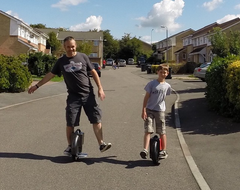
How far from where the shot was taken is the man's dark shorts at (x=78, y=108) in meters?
6.15

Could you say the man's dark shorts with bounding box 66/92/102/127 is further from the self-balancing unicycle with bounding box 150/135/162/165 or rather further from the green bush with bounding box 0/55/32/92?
the green bush with bounding box 0/55/32/92

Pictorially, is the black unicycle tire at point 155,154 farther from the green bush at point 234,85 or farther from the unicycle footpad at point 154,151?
the green bush at point 234,85

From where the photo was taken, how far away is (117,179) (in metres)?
5.27

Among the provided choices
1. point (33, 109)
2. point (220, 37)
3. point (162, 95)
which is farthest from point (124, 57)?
point (162, 95)

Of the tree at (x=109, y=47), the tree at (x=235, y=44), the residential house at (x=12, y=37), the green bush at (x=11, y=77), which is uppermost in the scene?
the tree at (x=109, y=47)

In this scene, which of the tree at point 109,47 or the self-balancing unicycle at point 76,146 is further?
the tree at point 109,47

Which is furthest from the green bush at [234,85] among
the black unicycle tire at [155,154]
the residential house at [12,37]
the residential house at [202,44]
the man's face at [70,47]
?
the residential house at [202,44]

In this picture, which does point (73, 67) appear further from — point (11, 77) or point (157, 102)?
point (11, 77)

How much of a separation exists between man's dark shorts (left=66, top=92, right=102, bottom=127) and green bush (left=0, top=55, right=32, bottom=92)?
12.1 meters

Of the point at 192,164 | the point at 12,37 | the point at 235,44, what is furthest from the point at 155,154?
the point at 12,37

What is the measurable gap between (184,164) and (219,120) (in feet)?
11.6

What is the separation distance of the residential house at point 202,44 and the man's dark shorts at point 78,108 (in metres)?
46.7

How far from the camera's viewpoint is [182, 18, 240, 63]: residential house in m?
54.4

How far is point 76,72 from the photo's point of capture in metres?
6.14
